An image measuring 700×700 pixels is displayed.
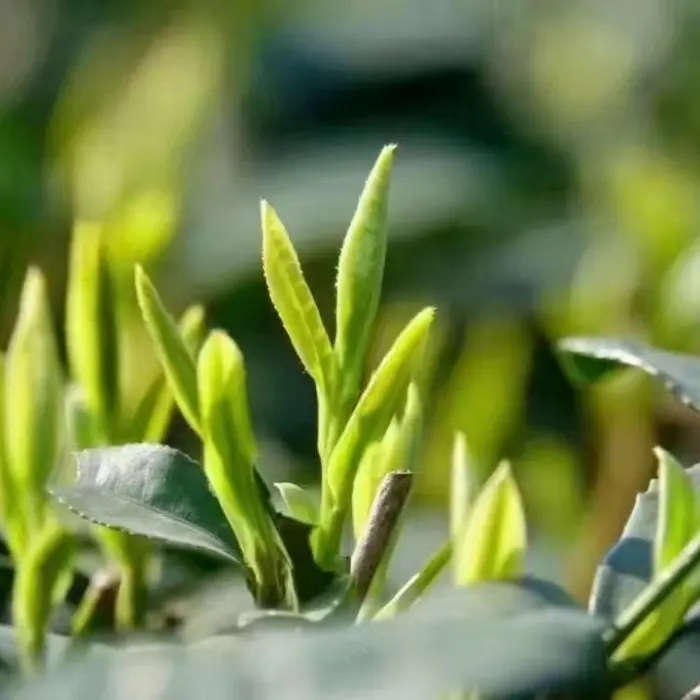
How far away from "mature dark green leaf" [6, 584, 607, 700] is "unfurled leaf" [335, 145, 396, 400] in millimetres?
80

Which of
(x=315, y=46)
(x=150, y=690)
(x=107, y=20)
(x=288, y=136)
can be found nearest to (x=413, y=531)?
(x=150, y=690)

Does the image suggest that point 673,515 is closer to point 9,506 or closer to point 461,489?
point 461,489

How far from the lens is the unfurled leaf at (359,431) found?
42cm

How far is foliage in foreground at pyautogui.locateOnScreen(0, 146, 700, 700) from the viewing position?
339 millimetres

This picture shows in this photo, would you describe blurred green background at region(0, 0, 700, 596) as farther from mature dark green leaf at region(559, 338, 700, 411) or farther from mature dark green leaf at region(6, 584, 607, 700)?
mature dark green leaf at region(6, 584, 607, 700)

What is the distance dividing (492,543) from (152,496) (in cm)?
9

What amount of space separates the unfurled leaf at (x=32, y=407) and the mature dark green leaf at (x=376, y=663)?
5.6 inches

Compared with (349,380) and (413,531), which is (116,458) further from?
(413,531)

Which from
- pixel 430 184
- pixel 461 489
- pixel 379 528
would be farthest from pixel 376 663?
pixel 430 184

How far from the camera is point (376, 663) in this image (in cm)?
32

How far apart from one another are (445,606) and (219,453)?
8 centimetres

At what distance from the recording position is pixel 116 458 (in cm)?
42

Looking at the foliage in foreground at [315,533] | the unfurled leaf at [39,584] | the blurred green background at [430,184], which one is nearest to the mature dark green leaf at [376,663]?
the foliage in foreground at [315,533]

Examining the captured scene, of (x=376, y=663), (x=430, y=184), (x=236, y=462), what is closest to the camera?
(x=376, y=663)
